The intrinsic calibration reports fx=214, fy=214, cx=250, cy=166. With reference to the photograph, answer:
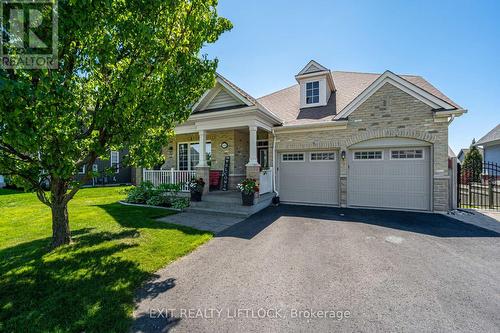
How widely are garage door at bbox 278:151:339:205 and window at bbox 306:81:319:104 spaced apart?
124 inches

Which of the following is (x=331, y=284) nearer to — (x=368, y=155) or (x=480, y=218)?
(x=368, y=155)

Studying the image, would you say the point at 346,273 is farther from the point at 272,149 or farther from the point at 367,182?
the point at 272,149

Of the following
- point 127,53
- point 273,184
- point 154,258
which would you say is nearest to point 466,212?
point 273,184

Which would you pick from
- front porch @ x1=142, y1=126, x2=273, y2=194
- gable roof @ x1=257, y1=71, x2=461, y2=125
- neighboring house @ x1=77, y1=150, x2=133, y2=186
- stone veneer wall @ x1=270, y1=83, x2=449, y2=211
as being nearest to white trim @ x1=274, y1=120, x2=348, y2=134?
stone veneer wall @ x1=270, y1=83, x2=449, y2=211

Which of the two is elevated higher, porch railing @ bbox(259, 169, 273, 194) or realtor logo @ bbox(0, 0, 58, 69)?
realtor logo @ bbox(0, 0, 58, 69)

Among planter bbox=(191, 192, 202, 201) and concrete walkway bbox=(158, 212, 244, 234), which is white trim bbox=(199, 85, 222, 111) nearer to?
planter bbox=(191, 192, 202, 201)

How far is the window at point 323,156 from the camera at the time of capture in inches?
397

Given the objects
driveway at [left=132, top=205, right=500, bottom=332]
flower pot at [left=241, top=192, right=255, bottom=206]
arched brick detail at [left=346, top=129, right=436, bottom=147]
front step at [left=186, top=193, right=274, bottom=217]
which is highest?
arched brick detail at [left=346, top=129, right=436, bottom=147]

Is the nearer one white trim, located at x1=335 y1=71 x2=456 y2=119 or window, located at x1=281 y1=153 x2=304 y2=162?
white trim, located at x1=335 y1=71 x2=456 y2=119

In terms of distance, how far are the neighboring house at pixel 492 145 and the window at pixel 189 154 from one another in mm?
21344

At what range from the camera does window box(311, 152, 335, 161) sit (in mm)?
10078

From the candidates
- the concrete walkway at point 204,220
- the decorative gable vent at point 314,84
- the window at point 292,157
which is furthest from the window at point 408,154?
the concrete walkway at point 204,220

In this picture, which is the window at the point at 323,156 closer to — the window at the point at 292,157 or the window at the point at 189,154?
the window at the point at 292,157

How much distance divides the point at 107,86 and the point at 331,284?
5394 mm
